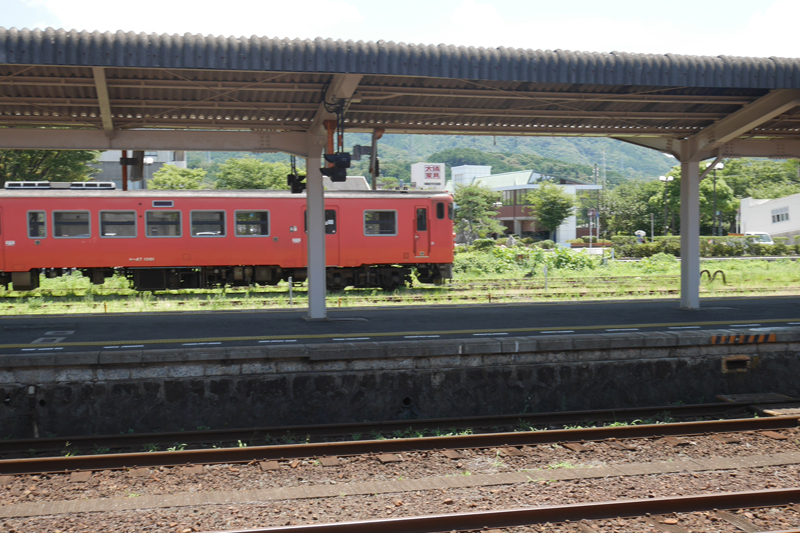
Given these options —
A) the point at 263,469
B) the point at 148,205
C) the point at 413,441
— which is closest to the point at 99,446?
the point at 263,469

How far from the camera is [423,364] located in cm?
866

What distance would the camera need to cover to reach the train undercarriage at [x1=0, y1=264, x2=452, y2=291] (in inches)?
688

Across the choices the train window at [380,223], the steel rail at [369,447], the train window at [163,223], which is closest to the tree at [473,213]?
the train window at [380,223]

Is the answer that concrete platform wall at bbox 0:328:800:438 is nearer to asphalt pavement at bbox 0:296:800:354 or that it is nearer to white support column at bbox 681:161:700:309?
asphalt pavement at bbox 0:296:800:354

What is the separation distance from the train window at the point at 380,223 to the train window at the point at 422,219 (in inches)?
26.4

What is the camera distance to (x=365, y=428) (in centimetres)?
785

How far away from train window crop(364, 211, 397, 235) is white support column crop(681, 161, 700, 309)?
24.9ft

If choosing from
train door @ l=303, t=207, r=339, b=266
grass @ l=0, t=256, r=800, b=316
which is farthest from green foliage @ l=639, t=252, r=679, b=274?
train door @ l=303, t=207, r=339, b=266

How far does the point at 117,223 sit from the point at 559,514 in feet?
49.1

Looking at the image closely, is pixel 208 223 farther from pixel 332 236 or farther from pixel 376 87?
pixel 376 87

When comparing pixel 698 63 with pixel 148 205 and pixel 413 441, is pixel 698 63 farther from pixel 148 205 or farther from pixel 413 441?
pixel 148 205

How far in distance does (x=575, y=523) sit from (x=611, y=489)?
2.88 ft

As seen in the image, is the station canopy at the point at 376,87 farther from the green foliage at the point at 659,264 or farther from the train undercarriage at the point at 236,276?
the green foliage at the point at 659,264

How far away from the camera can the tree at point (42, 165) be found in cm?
2822
